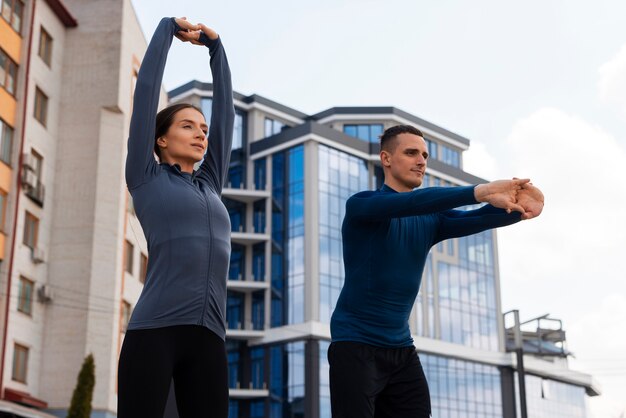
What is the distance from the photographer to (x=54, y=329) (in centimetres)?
3619

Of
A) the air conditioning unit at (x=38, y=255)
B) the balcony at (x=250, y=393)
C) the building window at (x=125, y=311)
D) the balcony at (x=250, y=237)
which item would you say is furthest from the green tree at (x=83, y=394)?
the balcony at (x=250, y=237)

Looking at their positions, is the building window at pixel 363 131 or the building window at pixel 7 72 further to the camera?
the building window at pixel 363 131

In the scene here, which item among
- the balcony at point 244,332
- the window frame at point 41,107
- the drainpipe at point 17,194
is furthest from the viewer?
the balcony at point 244,332

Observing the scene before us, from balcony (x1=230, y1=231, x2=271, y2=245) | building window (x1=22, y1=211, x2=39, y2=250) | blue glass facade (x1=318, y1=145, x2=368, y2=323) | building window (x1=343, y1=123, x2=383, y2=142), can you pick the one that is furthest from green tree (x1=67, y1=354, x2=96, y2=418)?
building window (x1=343, y1=123, x2=383, y2=142)

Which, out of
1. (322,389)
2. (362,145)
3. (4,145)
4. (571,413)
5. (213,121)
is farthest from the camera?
(571,413)

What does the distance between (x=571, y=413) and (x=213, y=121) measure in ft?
269

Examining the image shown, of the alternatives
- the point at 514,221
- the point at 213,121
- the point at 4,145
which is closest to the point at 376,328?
the point at 514,221

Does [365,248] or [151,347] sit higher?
[365,248]

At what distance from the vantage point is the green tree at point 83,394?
1232 inches

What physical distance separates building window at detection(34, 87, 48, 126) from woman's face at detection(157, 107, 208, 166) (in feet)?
110

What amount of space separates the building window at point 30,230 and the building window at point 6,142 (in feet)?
7.55

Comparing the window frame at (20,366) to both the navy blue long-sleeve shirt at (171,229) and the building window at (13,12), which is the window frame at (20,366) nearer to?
the building window at (13,12)

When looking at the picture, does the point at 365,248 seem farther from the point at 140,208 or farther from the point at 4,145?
the point at 4,145

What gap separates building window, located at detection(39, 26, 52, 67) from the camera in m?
37.1
